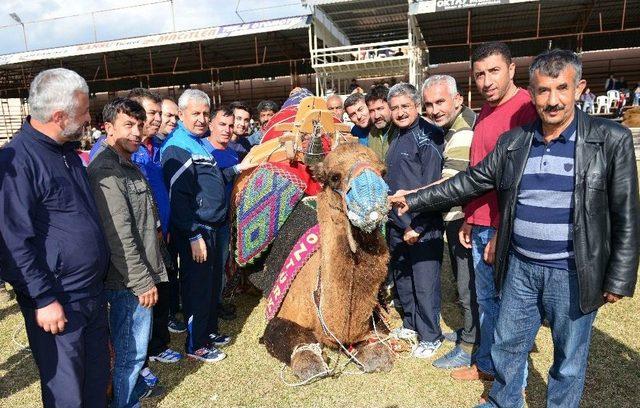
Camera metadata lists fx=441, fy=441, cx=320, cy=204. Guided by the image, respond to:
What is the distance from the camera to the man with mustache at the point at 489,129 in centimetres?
288

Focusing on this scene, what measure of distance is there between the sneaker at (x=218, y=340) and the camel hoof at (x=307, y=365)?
110cm

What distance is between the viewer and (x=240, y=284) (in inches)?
207

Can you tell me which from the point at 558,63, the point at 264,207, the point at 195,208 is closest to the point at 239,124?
the point at 264,207

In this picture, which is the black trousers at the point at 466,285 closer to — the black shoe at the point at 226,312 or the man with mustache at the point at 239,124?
the black shoe at the point at 226,312

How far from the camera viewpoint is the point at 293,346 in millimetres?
3479

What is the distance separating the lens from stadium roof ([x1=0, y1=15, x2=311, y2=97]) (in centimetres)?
1928

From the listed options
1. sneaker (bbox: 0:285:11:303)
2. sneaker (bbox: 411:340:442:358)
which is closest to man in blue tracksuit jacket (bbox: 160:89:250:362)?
sneaker (bbox: 411:340:442:358)

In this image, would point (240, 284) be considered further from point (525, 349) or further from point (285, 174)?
point (525, 349)

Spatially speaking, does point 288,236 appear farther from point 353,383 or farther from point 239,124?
point 239,124

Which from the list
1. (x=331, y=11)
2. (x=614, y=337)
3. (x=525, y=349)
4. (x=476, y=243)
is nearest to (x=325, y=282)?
(x=476, y=243)

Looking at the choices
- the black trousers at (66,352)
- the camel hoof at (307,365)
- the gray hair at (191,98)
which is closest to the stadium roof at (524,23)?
the gray hair at (191,98)

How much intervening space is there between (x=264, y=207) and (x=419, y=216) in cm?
135

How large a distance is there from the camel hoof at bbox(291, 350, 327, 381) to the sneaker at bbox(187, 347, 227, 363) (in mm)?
862

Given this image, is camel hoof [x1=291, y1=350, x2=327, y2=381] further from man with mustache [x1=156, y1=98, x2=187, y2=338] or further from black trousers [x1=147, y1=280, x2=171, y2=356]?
man with mustache [x1=156, y1=98, x2=187, y2=338]
